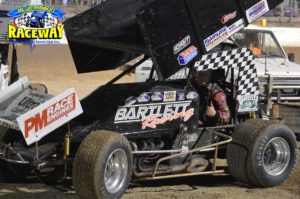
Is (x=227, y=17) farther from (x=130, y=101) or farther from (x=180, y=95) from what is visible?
(x=130, y=101)

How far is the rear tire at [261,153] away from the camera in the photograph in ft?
20.1

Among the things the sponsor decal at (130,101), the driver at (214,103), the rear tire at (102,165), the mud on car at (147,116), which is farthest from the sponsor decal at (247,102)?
the rear tire at (102,165)

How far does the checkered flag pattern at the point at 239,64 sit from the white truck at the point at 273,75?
239 centimetres

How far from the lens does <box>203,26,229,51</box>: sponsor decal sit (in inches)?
227

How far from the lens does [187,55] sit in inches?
221

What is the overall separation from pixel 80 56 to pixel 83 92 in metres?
7.31

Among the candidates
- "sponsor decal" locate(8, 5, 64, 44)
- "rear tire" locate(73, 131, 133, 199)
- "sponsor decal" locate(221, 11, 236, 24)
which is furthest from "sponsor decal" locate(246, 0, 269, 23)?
"sponsor decal" locate(8, 5, 64, 44)

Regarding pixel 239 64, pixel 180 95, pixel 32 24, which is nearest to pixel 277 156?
pixel 239 64

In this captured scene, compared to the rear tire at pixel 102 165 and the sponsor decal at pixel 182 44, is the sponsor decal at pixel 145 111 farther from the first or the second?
the sponsor decal at pixel 182 44

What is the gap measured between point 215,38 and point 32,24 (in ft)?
38.6

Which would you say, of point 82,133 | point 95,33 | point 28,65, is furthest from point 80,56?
point 28,65

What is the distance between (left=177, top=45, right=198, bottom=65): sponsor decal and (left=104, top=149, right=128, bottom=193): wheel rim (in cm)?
101

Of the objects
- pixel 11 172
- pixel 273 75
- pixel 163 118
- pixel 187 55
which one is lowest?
pixel 11 172

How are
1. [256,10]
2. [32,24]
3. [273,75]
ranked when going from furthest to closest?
[32,24] < [273,75] < [256,10]
